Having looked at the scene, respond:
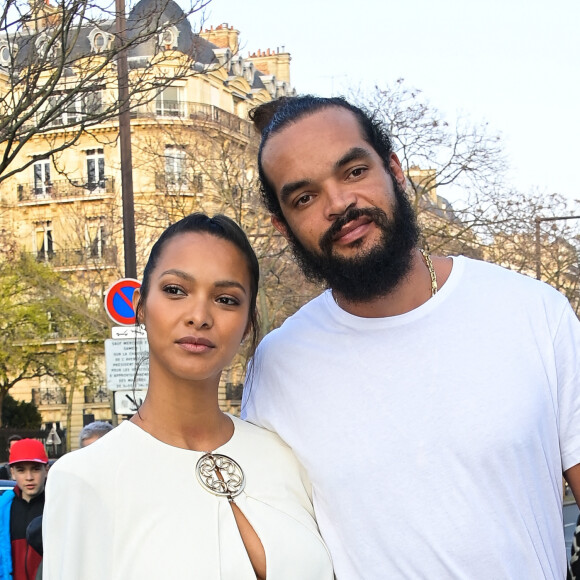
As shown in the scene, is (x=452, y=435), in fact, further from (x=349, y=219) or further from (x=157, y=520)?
(x=157, y=520)

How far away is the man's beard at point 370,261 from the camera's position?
10.1ft

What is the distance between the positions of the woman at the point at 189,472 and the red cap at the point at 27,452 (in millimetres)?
5029

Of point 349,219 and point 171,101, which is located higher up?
point 171,101

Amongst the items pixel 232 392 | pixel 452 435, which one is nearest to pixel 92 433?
pixel 452 435

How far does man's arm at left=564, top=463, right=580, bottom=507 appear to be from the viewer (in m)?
2.88

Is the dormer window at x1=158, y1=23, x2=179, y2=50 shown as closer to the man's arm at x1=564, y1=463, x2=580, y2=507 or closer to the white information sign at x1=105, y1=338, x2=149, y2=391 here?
the white information sign at x1=105, y1=338, x2=149, y2=391

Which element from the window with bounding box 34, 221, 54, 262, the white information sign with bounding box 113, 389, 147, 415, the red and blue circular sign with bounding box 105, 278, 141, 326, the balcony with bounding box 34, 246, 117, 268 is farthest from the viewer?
the window with bounding box 34, 221, 54, 262

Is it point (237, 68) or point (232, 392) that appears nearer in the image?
point (232, 392)

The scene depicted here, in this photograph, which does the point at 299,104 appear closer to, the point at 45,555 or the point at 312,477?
the point at 312,477

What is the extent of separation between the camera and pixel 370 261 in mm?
3084

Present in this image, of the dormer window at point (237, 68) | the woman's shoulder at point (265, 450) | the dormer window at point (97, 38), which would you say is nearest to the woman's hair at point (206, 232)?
the woman's shoulder at point (265, 450)

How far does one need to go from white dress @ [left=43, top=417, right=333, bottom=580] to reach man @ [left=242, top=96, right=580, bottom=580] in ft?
0.46

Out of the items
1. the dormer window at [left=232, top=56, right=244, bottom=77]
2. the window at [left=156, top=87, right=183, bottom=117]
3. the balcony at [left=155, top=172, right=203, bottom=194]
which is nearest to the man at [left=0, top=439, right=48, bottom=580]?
the balcony at [left=155, top=172, right=203, bottom=194]

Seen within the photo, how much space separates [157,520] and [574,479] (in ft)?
3.81
